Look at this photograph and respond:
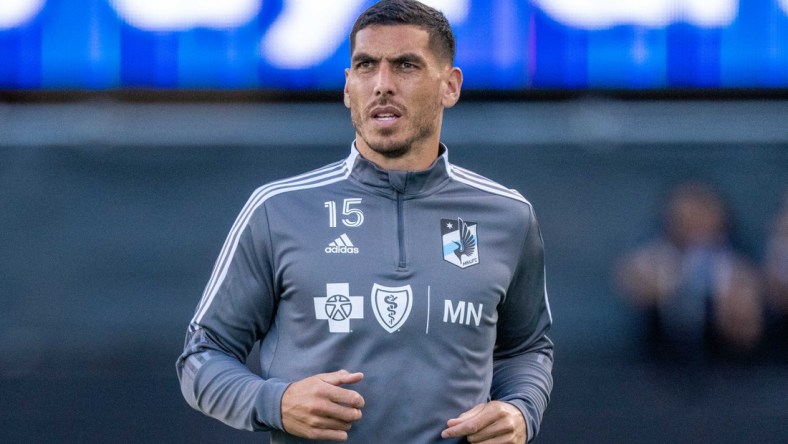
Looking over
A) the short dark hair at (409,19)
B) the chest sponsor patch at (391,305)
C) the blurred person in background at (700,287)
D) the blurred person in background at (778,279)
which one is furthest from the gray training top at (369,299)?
the blurred person in background at (778,279)

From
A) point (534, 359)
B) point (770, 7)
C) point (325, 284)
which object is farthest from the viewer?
point (770, 7)

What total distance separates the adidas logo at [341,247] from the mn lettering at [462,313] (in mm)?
209

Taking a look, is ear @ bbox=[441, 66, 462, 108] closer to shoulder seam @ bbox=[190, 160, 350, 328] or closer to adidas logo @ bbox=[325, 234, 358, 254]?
shoulder seam @ bbox=[190, 160, 350, 328]

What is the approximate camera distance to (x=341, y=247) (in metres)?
1.98

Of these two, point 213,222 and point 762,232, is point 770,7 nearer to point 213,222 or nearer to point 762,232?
point 762,232

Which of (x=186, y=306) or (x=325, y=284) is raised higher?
(x=325, y=284)

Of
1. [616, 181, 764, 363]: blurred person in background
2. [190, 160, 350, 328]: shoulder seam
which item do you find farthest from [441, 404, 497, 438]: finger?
[616, 181, 764, 363]: blurred person in background

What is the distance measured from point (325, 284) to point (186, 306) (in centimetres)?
412

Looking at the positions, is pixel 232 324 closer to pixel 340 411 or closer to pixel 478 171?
pixel 340 411

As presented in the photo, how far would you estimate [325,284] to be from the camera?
76.3 inches

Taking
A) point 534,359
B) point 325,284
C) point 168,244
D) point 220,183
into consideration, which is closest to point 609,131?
point 220,183

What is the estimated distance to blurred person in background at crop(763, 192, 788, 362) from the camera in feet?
18.7

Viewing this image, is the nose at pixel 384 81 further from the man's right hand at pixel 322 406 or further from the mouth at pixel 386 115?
the man's right hand at pixel 322 406

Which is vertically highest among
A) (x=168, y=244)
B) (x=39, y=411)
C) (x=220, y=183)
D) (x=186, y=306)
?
(x=220, y=183)
